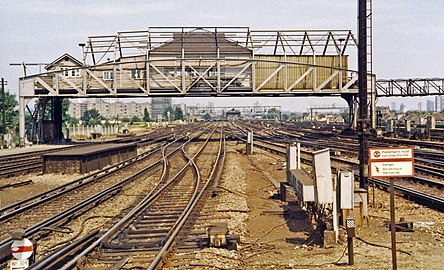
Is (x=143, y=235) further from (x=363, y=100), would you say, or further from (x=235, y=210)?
(x=363, y=100)

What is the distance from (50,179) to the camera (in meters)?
22.1

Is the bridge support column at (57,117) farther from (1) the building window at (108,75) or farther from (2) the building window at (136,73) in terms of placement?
(2) the building window at (136,73)

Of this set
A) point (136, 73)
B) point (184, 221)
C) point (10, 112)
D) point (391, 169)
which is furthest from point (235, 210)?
point (10, 112)

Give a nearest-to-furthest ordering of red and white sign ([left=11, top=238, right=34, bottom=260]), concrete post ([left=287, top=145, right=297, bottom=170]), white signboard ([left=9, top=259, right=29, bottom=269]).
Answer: white signboard ([left=9, top=259, right=29, bottom=269]) < red and white sign ([left=11, top=238, right=34, bottom=260]) < concrete post ([left=287, top=145, right=297, bottom=170])

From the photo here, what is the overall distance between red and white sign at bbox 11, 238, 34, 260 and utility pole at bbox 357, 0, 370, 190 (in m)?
8.24

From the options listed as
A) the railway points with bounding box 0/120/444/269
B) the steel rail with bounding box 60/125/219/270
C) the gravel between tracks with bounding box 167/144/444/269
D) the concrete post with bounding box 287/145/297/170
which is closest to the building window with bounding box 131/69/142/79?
the railway points with bounding box 0/120/444/269

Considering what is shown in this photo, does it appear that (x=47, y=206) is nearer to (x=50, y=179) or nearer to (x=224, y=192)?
(x=224, y=192)

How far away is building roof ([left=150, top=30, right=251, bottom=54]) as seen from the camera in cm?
4572

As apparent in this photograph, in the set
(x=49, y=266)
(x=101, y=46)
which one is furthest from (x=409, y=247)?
(x=101, y=46)

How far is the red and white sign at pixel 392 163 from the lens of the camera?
795cm

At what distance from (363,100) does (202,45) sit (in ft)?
118

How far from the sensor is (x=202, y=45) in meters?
48.0

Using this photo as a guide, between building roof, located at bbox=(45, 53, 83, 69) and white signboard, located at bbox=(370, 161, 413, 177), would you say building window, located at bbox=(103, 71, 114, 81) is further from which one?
white signboard, located at bbox=(370, 161, 413, 177)

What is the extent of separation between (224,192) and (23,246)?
9885mm
